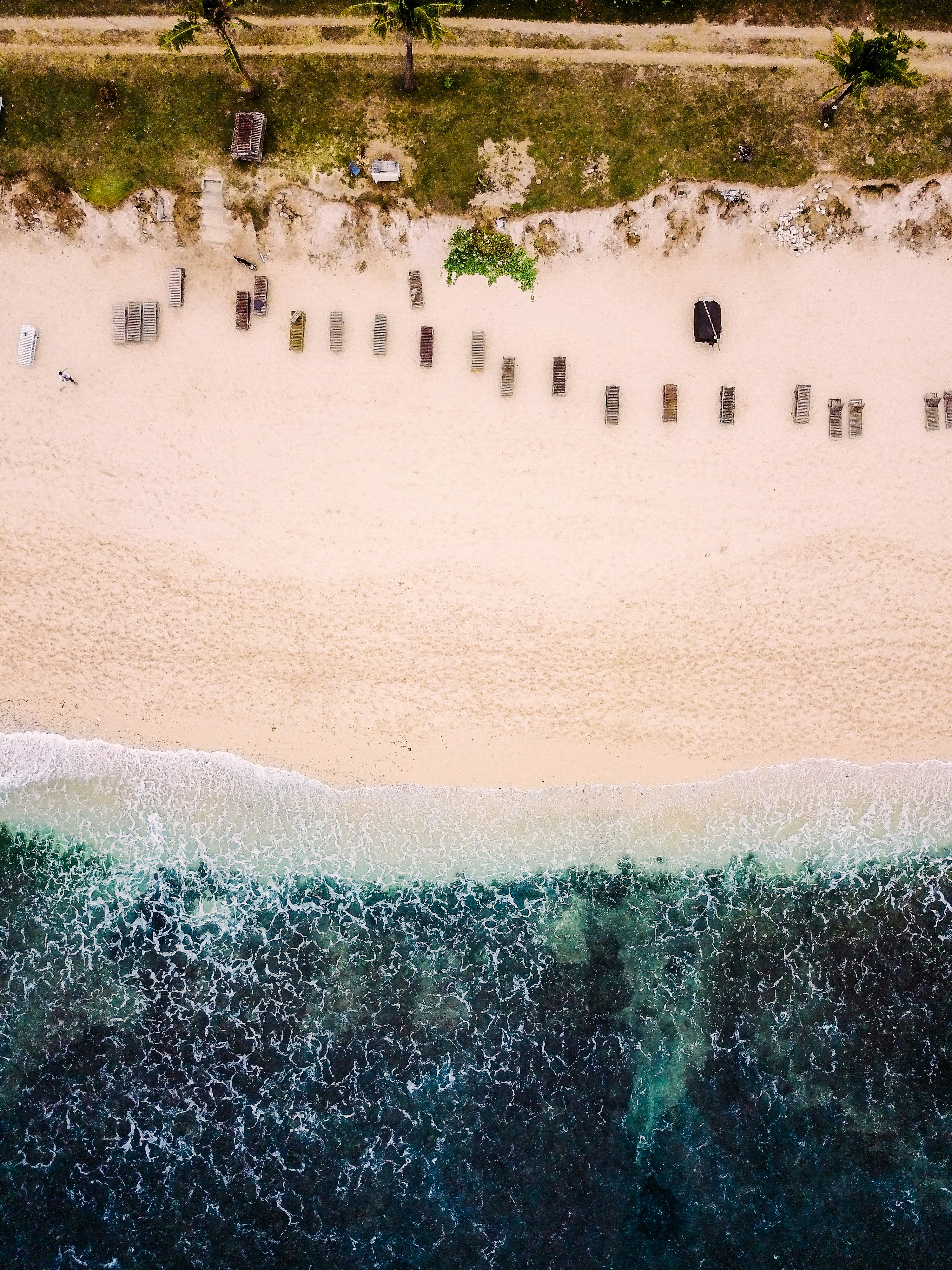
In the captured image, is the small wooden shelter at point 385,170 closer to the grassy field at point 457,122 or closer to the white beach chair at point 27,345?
the grassy field at point 457,122

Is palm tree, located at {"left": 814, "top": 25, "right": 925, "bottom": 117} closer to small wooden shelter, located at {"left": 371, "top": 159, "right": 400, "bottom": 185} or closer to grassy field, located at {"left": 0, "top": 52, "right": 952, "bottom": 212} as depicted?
grassy field, located at {"left": 0, "top": 52, "right": 952, "bottom": 212}

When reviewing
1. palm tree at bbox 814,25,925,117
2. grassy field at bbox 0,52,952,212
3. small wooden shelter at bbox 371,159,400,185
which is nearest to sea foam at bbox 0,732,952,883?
grassy field at bbox 0,52,952,212

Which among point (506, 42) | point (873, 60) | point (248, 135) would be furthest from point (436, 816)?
point (873, 60)

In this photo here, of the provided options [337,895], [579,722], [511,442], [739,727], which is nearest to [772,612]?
[739,727]

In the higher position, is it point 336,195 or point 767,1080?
point 336,195

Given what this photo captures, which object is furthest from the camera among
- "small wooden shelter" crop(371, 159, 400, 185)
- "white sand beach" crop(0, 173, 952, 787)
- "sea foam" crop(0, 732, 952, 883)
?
"sea foam" crop(0, 732, 952, 883)

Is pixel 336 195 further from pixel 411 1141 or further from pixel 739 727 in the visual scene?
pixel 411 1141
